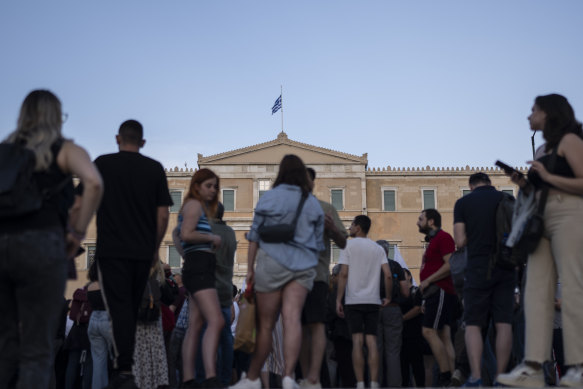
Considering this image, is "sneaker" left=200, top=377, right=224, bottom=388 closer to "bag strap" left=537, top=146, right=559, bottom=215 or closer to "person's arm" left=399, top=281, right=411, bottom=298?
"bag strap" left=537, top=146, right=559, bottom=215

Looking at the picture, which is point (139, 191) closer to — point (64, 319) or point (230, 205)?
point (64, 319)

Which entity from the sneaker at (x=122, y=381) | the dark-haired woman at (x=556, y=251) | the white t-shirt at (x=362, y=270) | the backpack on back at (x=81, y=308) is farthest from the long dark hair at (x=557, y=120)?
the backpack on back at (x=81, y=308)

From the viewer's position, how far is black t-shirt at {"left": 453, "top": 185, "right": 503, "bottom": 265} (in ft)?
19.5

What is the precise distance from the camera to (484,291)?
591cm

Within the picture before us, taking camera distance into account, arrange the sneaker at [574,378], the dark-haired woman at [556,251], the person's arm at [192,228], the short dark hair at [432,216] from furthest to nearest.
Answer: the short dark hair at [432,216], the person's arm at [192,228], the dark-haired woman at [556,251], the sneaker at [574,378]

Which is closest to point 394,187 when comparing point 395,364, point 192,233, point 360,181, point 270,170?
point 360,181

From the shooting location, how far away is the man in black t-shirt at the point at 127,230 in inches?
176

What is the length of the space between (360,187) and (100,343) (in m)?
34.4

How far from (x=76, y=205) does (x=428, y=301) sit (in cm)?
467

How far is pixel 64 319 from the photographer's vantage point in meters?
8.57

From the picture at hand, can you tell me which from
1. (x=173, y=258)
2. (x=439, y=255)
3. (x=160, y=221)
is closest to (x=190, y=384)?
(x=160, y=221)

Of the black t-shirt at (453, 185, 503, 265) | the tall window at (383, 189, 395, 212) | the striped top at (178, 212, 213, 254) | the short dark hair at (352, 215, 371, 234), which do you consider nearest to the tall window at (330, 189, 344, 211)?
the tall window at (383, 189, 395, 212)

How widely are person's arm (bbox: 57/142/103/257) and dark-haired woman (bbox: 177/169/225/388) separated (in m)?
1.86

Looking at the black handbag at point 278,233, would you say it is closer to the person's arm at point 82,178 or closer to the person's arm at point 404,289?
the person's arm at point 82,178
